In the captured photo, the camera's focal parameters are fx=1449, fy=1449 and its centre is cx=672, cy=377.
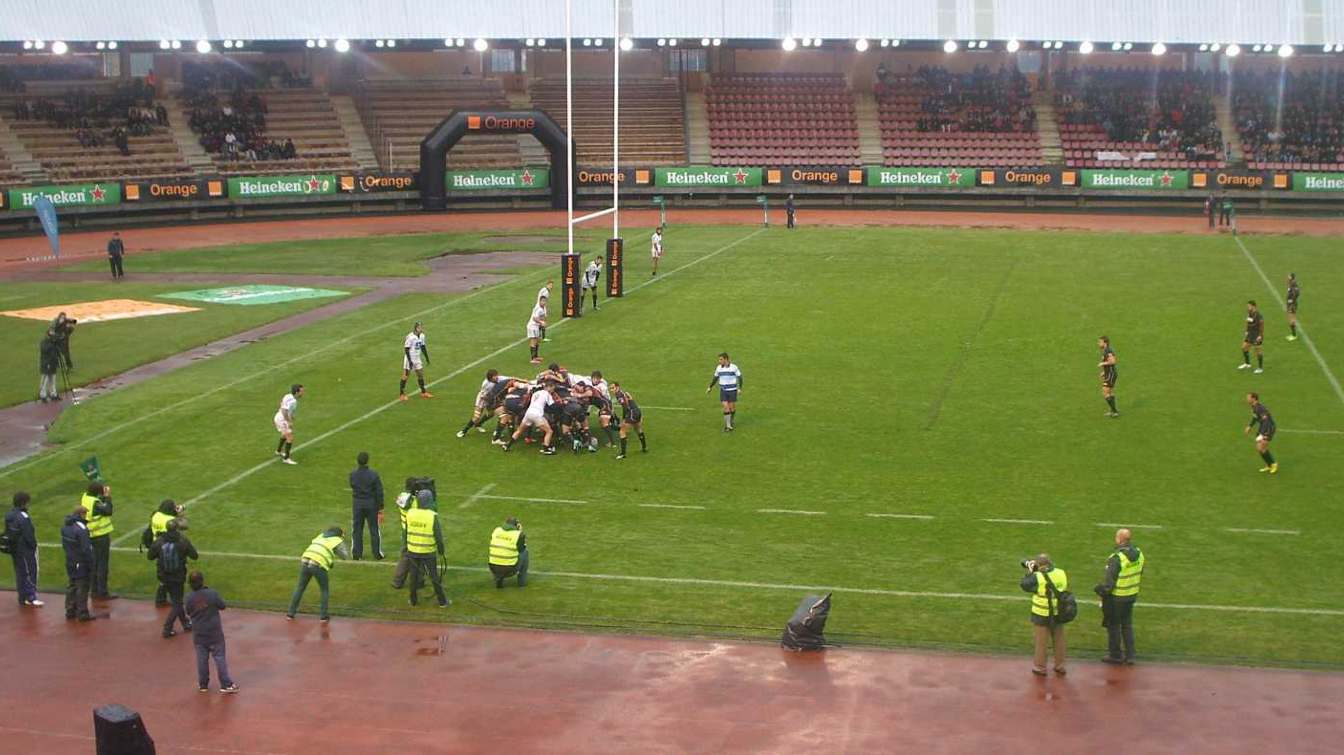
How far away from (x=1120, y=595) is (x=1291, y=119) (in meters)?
67.8

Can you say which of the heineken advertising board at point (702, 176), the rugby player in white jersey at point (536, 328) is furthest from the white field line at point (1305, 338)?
the heineken advertising board at point (702, 176)

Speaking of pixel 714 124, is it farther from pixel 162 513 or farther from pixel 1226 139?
pixel 162 513

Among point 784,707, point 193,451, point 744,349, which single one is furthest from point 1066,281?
point 784,707

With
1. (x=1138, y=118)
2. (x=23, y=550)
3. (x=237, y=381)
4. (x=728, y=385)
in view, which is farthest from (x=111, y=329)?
(x=1138, y=118)

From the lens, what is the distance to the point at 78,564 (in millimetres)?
19172

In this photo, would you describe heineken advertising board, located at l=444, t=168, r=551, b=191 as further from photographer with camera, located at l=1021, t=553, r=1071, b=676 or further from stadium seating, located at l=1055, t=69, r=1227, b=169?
photographer with camera, located at l=1021, t=553, r=1071, b=676

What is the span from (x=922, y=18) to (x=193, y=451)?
5604 cm

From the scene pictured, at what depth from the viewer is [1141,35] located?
7481cm

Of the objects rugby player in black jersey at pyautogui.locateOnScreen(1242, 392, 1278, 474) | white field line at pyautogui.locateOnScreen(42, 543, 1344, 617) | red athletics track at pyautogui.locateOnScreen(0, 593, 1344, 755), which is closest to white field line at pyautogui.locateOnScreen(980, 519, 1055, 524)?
white field line at pyautogui.locateOnScreen(42, 543, 1344, 617)

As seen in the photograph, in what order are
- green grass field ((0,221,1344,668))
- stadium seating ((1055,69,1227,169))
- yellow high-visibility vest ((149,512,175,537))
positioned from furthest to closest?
stadium seating ((1055,69,1227,169)) → yellow high-visibility vest ((149,512,175,537)) → green grass field ((0,221,1344,668))

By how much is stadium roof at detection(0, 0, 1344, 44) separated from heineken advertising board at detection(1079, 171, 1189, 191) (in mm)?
8185

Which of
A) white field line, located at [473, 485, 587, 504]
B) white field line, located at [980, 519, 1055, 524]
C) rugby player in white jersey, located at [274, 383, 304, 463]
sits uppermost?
rugby player in white jersey, located at [274, 383, 304, 463]

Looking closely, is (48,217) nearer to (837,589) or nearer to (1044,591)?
(837,589)

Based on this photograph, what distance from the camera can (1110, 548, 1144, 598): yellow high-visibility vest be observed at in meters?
17.3
